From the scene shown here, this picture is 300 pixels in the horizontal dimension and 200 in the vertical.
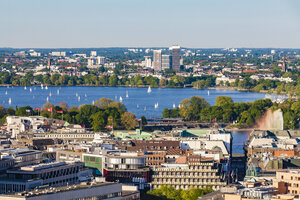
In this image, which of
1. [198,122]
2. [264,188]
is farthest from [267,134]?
[264,188]

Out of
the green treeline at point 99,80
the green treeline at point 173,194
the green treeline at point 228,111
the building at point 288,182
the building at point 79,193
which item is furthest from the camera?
the green treeline at point 99,80

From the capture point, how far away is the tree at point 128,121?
49.7m

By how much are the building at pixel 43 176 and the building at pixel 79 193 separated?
1145mm

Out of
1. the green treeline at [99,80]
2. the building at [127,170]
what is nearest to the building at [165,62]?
the green treeline at [99,80]

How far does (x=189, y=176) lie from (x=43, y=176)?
232 inches

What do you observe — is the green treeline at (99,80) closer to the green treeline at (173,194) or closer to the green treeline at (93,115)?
the green treeline at (93,115)

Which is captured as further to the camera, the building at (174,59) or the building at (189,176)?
the building at (174,59)

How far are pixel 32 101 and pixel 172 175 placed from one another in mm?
48928

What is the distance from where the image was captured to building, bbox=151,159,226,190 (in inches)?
1088

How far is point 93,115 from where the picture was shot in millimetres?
51875

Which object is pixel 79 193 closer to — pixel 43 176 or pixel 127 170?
pixel 43 176

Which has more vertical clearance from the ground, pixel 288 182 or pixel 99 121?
pixel 288 182

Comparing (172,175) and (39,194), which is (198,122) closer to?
(172,175)

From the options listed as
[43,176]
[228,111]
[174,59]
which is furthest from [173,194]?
[174,59]
